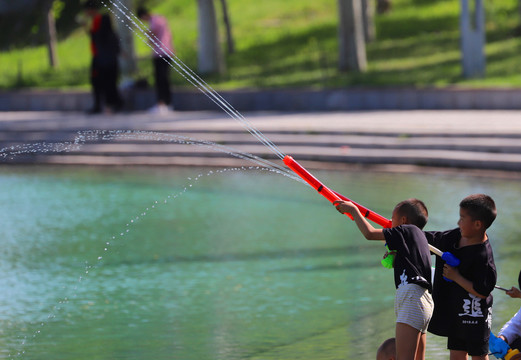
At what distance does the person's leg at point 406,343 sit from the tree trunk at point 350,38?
612 inches

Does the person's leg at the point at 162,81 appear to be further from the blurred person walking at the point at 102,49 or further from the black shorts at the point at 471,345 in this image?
the black shorts at the point at 471,345

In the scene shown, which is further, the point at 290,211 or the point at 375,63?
the point at 375,63

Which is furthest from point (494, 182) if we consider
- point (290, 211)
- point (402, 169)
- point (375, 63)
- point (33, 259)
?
point (375, 63)


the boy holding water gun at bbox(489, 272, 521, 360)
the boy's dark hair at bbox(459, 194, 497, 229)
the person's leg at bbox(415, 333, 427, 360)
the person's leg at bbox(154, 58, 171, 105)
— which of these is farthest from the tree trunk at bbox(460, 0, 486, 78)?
the person's leg at bbox(415, 333, 427, 360)

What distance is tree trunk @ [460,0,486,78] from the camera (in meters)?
18.1

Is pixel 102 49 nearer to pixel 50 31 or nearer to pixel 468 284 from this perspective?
pixel 50 31

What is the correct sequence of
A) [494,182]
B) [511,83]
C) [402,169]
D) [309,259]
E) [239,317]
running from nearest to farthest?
[239,317], [309,259], [494,182], [402,169], [511,83]

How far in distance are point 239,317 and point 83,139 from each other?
9708mm

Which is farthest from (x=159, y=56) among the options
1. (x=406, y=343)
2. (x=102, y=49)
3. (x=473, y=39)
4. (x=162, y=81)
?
(x=406, y=343)

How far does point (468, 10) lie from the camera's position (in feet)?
59.6

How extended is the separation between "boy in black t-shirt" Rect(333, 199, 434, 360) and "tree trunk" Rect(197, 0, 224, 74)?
16915 mm

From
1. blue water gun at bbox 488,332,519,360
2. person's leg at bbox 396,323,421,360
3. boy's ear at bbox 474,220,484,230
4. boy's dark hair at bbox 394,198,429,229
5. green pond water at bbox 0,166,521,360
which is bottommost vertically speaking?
green pond water at bbox 0,166,521,360

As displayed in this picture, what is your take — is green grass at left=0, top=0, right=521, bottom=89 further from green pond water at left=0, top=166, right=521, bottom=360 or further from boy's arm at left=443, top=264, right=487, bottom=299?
boy's arm at left=443, top=264, right=487, bottom=299

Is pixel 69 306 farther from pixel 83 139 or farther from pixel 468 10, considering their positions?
pixel 468 10
